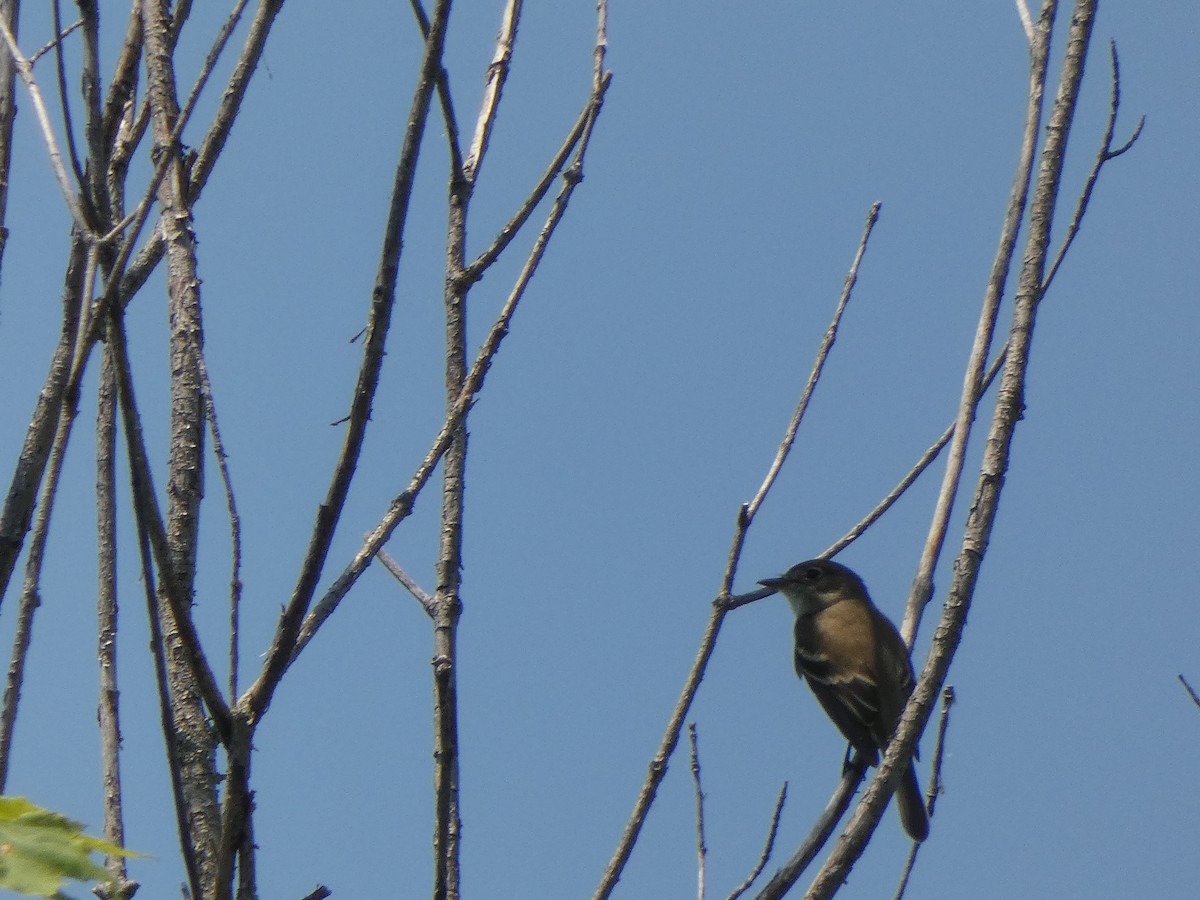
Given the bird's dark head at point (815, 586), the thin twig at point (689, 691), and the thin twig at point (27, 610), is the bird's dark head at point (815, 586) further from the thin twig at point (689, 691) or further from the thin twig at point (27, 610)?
the thin twig at point (27, 610)

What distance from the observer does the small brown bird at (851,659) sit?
6254 mm

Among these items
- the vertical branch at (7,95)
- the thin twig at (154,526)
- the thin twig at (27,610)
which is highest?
the vertical branch at (7,95)

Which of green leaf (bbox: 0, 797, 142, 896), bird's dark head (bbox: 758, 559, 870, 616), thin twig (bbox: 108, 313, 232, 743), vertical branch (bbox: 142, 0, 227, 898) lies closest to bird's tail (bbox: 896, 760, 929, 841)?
bird's dark head (bbox: 758, 559, 870, 616)

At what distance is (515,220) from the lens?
331cm

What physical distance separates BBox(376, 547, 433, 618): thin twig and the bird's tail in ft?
11.4

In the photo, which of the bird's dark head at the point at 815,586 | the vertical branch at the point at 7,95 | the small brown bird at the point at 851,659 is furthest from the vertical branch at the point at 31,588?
the bird's dark head at the point at 815,586

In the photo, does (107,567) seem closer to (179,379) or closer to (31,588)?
(31,588)

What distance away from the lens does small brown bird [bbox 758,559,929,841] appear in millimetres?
6254

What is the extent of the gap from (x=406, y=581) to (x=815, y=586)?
544 cm

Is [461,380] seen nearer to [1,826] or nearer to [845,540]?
[845,540]

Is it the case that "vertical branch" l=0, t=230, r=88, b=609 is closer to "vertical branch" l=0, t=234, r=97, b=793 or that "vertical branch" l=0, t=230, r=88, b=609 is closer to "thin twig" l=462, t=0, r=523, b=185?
"vertical branch" l=0, t=234, r=97, b=793

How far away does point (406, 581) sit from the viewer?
3.36 metres

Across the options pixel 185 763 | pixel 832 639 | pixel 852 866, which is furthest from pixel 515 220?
pixel 832 639

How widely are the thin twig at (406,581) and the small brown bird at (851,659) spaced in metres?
2.41
